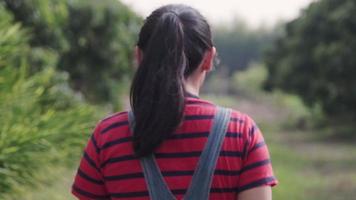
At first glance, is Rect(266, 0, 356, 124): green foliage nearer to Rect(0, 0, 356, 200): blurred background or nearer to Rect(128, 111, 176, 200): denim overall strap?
Rect(0, 0, 356, 200): blurred background

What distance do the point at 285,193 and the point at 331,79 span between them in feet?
18.6

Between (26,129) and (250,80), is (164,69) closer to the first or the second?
(26,129)

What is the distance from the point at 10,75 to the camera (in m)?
4.79

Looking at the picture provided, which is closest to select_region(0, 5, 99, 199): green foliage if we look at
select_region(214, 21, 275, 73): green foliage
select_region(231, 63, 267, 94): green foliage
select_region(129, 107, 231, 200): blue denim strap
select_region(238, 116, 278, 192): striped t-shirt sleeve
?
select_region(129, 107, 231, 200): blue denim strap

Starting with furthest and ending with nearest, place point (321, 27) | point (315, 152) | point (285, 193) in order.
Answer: point (315, 152), point (321, 27), point (285, 193)

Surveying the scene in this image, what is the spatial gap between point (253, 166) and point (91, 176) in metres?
0.49

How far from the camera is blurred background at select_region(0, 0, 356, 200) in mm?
4684

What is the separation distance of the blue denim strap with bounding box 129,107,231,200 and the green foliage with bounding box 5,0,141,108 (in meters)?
7.74

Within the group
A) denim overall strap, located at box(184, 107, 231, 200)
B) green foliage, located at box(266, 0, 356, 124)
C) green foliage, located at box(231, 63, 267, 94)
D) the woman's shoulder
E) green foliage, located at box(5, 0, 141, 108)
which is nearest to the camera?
denim overall strap, located at box(184, 107, 231, 200)

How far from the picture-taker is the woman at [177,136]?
6.22ft

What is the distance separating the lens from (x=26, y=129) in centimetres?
429

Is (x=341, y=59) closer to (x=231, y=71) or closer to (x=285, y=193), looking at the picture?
(x=285, y=193)

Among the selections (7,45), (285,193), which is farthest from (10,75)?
(285,193)

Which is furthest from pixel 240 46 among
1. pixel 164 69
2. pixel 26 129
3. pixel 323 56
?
pixel 164 69
